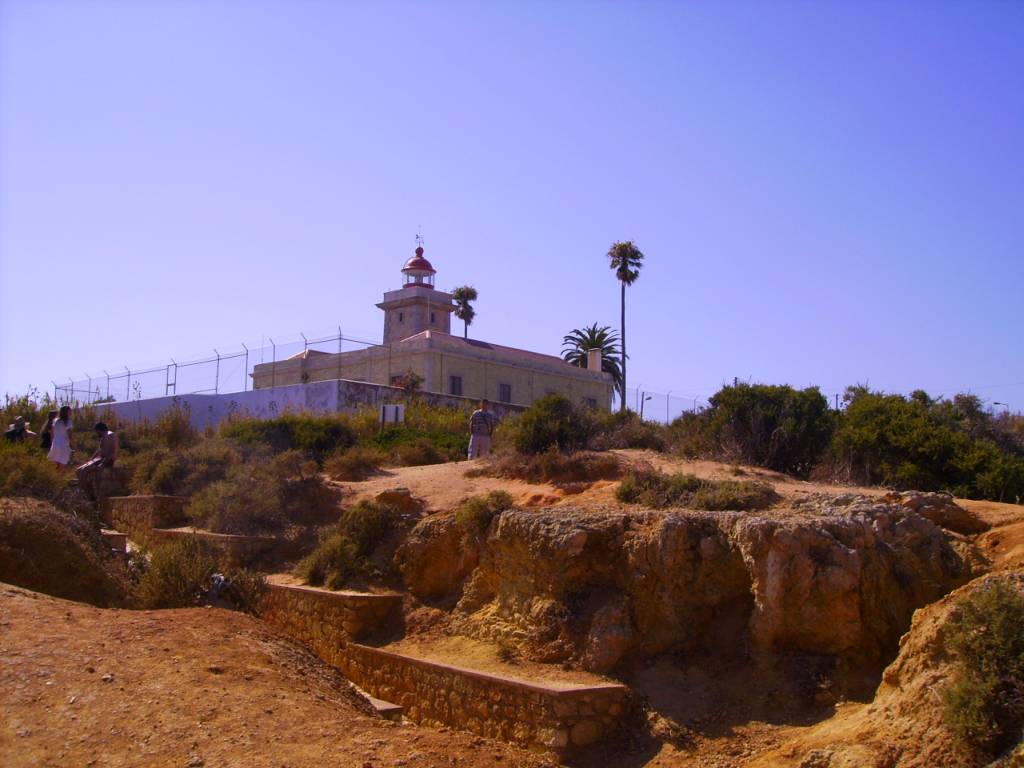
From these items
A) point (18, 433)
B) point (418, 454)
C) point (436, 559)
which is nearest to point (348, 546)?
point (436, 559)

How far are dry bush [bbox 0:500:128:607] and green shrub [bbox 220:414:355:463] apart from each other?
1013cm

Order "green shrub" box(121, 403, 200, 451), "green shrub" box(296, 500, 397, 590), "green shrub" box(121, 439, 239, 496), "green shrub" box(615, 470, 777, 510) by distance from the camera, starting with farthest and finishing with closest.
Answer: "green shrub" box(121, 403, 200, 451) < "green shrub" box(121, 439, 239, 496) < "green shrub" box(296, 500, 397, 590) < "green shrub" box(615, 470, 777, 510)

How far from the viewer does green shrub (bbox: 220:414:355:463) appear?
22.1 meters

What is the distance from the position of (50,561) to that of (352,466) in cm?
868

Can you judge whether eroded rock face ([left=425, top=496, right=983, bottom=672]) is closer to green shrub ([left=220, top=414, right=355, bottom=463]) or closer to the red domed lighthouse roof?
green shrub ([left=220, top=414, right=355, bottom=463])

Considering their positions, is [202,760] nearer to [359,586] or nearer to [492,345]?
[359,586]

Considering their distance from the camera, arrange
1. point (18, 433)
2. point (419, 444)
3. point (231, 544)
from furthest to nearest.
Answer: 1. point (419, 444)
2. point (18, 433)
3. point (231, 544)

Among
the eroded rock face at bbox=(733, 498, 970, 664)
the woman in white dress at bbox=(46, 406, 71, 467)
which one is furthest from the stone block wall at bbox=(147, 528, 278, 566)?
the eroded rock face at bbox=(733, 498, 970, 664)

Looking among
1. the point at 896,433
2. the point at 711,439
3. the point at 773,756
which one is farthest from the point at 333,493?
the point at 773,756

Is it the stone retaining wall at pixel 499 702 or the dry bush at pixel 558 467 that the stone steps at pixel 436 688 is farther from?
the dry bush at pixel 558 467

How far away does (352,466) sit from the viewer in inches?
749

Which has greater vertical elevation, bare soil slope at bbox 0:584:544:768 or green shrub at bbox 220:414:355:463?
green shrub at bbox 220:414:355:463

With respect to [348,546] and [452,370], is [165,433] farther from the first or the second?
[452,370]

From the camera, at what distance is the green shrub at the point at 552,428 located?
54.1 ft
